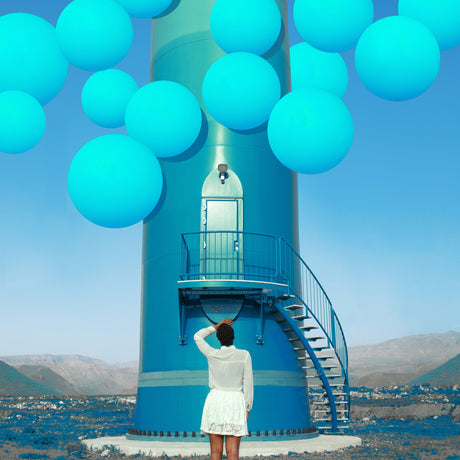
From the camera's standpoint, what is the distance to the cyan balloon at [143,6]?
41.8ft

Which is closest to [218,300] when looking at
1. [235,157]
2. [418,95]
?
[235,157]

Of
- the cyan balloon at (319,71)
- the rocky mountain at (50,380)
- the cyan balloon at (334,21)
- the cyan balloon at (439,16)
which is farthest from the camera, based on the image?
the rocky mountain at (50,380)

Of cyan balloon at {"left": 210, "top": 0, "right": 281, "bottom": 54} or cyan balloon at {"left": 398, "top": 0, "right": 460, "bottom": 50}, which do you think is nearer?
cyan balloon at {"left": 398, "top": 0, "right": 460, "bottom": 50}

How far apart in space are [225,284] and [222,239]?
145 cm

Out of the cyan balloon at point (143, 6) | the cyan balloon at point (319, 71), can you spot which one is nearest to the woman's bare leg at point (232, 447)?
the cyan balloon at point (143, 6)

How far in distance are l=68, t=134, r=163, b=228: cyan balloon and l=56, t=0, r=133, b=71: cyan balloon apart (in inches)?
85.0

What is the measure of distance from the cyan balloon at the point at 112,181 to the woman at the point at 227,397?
5803mm

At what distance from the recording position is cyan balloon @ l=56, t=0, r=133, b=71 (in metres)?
12.2

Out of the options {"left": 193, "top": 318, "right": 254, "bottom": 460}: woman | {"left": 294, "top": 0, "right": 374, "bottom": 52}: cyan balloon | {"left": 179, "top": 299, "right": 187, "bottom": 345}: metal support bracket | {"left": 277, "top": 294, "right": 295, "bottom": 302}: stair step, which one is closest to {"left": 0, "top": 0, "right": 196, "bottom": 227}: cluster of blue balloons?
{"left": 179, "top": 299, "right": 187, "bottom": 345}: metal support bracket

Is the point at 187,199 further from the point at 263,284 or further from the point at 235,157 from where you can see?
the point at 263,284

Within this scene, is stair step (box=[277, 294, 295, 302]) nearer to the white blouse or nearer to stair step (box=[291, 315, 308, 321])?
stair step (box=[291, 315, 308, 321])

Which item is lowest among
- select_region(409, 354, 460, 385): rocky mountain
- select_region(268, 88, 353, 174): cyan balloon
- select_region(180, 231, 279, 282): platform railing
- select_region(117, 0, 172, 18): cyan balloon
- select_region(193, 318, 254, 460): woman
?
select_region(193, 318, 254, 460): woman

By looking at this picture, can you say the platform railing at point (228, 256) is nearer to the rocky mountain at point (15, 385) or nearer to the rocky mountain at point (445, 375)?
the rocky mountain at point (445, 375)

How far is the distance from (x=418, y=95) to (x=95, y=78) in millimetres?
7204
